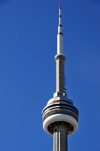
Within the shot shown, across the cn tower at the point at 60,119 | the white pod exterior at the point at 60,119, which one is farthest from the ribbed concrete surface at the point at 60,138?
the white pod exterior at the point at 60,119

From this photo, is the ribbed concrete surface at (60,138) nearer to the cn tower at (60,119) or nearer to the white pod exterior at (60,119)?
the cn tower at (60,119)

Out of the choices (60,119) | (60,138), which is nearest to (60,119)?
(60,119)

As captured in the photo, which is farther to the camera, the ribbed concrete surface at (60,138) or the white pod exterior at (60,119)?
the white pod exterior at (60,119)

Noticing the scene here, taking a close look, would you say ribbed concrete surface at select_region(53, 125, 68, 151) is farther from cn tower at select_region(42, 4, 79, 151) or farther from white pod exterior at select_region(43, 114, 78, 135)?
white pod exterior at select_region(43, 114, 78, 135)

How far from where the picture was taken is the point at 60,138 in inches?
3531

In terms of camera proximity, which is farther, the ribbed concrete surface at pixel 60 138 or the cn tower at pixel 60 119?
the cn tower at pixel 60 119

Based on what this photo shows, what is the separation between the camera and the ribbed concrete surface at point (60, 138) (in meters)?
88.3

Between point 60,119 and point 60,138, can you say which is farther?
point 60,119

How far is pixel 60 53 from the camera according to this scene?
106 metres

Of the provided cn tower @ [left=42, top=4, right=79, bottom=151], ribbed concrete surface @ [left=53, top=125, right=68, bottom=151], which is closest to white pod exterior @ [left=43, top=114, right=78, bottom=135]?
cn tower @ [left=42, top=4, right=79, bottom=151]

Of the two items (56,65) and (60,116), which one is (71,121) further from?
(56,65)

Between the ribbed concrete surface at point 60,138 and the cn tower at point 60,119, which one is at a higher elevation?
the cn tower at point 60,119

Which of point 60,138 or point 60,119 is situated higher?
point 60,119

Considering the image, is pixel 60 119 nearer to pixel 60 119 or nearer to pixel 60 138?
pixel 60 119
